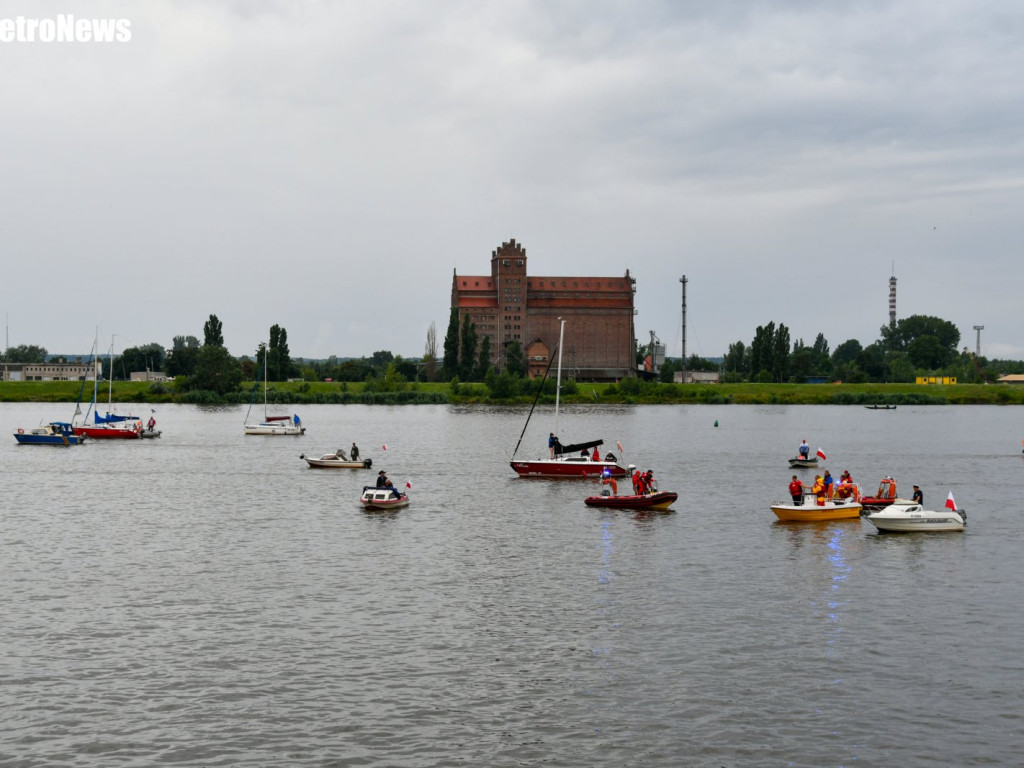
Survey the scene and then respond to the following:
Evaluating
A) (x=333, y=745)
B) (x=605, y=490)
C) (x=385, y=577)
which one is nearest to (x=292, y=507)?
(x=605, y=490)

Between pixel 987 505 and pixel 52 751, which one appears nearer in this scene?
pixel 52 751

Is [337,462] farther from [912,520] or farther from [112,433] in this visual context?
[112,433]

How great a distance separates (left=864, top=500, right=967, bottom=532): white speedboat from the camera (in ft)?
178

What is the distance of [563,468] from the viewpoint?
3243 inches

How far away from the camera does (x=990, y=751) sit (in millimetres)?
24344

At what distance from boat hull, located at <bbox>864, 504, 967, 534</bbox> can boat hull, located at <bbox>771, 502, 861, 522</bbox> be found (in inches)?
134

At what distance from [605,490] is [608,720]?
40484mm

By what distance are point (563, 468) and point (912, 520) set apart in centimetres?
3237

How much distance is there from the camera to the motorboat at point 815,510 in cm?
5822

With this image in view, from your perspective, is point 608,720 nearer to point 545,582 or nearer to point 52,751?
point 52,751

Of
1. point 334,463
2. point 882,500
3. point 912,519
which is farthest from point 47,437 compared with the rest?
point 912,519

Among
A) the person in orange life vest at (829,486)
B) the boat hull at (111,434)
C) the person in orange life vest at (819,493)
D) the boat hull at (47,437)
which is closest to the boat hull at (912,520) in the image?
the person in orange life vest at (819,493)

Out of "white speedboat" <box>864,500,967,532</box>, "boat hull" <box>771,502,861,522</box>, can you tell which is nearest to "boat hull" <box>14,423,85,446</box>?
"boat hull" <box>771,502,861,522</box>

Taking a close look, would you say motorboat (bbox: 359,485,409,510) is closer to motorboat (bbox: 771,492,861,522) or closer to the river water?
the river water
